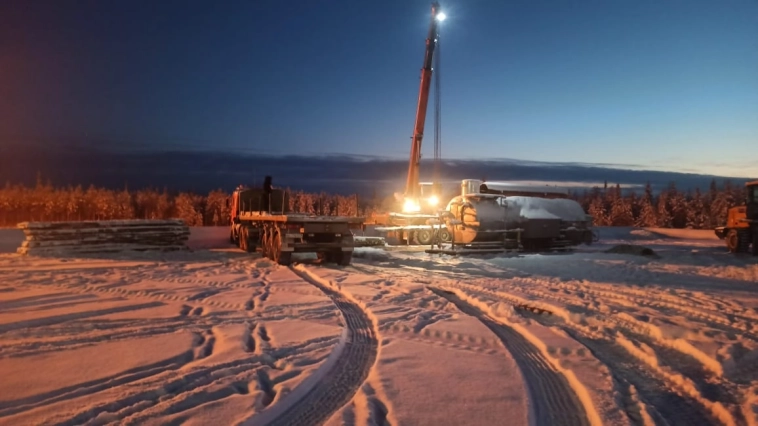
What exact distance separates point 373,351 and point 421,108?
830 inches

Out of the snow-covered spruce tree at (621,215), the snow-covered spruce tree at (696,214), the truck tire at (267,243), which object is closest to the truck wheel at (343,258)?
the truck tire at (267,243)

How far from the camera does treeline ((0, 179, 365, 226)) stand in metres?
58.2

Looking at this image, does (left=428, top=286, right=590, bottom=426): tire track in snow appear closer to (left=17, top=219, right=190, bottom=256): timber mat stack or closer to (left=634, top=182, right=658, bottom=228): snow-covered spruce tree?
(left=17, top=219, right=190, bottom=256): timber mat stack

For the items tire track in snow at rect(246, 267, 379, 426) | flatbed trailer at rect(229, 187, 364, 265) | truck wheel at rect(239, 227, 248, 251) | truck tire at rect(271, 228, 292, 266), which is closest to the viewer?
tire track in snow at rect(246, 267, 379, 426)

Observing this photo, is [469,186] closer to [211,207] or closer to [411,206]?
[411,206]

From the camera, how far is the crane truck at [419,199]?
1044 inches

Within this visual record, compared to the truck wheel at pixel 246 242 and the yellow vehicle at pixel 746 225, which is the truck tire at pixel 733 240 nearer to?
the yellow vehicle at pixel 746 225

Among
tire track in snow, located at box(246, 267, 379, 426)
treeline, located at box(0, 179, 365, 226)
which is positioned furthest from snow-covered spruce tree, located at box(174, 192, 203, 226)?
tire track in snow, located at box(246, 267, 379, 426)

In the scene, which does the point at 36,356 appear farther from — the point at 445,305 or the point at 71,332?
the point at 445,305

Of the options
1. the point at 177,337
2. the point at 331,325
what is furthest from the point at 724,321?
the point at 177,337

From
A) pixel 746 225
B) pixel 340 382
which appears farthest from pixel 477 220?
pixel 340 382

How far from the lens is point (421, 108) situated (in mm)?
26719

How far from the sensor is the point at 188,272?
586 inches

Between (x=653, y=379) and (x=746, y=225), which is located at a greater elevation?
(x=746, y=225)
